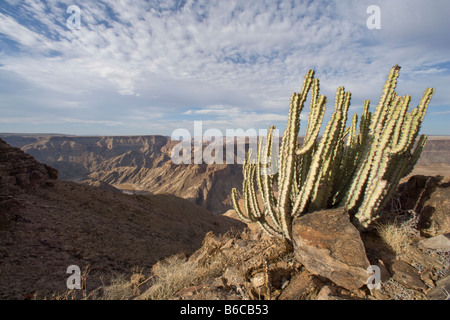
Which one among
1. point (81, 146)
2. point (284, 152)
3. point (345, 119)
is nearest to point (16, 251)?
point (284, 152)

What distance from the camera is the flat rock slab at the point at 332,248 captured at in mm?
2721

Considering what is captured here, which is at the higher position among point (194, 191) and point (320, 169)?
point (320, 169)

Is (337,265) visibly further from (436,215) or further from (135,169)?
(135,169)

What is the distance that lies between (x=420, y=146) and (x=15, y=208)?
13.3 metres

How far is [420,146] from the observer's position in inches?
174

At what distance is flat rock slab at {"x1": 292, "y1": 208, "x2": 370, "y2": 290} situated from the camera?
272 cm

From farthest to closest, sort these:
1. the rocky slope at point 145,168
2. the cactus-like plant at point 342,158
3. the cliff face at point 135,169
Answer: the cliff face at point 135,169
the rocky slope at point 145,168
the cactus-like plant at point 342,158

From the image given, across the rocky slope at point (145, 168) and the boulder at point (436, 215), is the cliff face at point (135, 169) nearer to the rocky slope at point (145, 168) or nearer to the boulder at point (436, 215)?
the rocky slope at point (145, 168)

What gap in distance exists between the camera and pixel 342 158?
418 centimetres

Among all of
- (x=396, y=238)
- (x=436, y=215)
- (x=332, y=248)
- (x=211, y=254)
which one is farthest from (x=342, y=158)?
(x=211, y=254)

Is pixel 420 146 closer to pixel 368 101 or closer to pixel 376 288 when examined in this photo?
pixel 368 101

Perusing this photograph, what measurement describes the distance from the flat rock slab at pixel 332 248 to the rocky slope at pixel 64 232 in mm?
4188

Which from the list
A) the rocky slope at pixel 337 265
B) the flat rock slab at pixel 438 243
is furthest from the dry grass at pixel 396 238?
the flat rock slab at pixel 438 243
